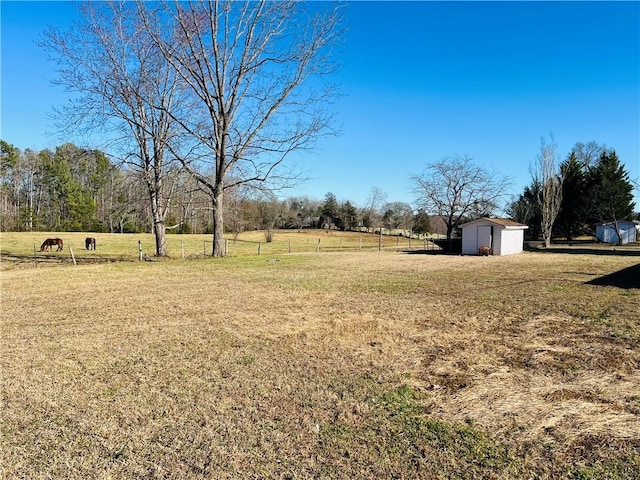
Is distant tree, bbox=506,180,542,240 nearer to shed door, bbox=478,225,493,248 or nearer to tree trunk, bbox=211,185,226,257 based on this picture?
shed door, bbox=478,225,493,248

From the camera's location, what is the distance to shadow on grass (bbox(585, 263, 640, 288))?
445 inches

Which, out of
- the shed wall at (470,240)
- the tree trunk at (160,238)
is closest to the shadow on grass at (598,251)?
the shed wall at (470,240)

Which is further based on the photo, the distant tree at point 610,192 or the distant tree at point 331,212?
the distant tree at point 331,212

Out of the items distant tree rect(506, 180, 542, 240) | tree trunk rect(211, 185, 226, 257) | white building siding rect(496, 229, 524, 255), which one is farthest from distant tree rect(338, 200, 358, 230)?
tree trunk rect(211, 185, 226, 257)

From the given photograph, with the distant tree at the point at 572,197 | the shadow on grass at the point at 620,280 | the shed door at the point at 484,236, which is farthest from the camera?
the distant tree at the point at 572,197

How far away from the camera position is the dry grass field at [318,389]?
2.77 m

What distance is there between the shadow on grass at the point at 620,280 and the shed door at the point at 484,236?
462 inches

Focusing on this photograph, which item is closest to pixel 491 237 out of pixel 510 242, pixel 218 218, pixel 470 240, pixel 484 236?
pixel 484 236

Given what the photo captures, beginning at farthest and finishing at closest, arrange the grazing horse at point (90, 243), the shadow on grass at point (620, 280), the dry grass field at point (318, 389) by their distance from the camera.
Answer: the grazing horse at point (90, 243)
the shadow on grass at point (620, 280)
the dry grass field at point (318, 389)

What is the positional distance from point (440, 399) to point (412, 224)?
177 ft

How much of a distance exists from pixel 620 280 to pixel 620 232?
3493cm

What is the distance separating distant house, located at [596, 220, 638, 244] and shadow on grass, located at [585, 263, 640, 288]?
31803 millimetres

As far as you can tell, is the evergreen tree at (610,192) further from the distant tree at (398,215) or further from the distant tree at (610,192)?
the distant tree at (398,215)

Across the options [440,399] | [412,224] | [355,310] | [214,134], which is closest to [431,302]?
[355,310]
